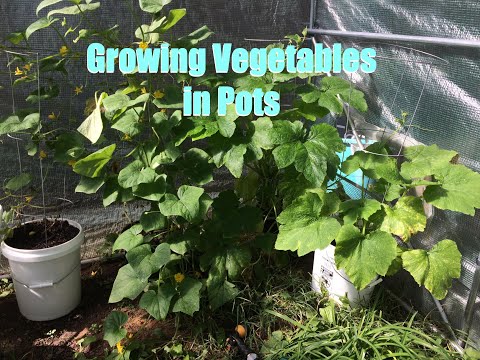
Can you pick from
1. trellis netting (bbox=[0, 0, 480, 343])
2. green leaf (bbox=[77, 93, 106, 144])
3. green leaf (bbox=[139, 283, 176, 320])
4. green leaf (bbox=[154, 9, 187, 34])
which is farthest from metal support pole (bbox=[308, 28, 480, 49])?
green leaf (bbox=[139, 283, 176, 320])

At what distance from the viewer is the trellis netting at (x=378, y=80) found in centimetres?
151

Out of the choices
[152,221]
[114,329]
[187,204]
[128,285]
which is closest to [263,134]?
[187,204]

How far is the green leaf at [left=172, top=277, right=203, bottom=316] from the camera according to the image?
151cm

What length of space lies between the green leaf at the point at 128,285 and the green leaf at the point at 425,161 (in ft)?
3.14

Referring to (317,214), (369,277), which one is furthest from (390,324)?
(317,214)

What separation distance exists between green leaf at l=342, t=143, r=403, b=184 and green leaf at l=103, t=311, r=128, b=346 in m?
0.94

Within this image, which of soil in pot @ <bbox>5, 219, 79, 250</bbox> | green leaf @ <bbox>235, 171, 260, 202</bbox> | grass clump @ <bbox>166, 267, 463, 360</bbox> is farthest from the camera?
green leaf @ <bbox>235, 171, 260, 202</bbox>

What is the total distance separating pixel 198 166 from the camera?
1.58 metres

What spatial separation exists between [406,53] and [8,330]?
6.23 ft

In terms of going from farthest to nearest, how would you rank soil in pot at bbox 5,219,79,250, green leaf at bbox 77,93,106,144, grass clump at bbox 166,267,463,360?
soil in pot at bbox 5,219,79,250, grass clump at bbox 166,267,463,360, green leaf at bbox 77,93,106,144

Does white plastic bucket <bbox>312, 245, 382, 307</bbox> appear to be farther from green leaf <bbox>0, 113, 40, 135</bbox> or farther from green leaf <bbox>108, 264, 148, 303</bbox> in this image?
green leaf <bbox>0, 113, 40, 135</bbox>

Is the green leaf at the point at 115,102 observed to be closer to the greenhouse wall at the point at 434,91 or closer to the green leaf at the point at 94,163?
the green leaf at the point at 94,163

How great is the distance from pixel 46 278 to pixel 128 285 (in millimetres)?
424

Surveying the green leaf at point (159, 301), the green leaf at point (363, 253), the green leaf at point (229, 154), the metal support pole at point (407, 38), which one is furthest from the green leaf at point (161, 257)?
the metal support pole at point (407, 38)
